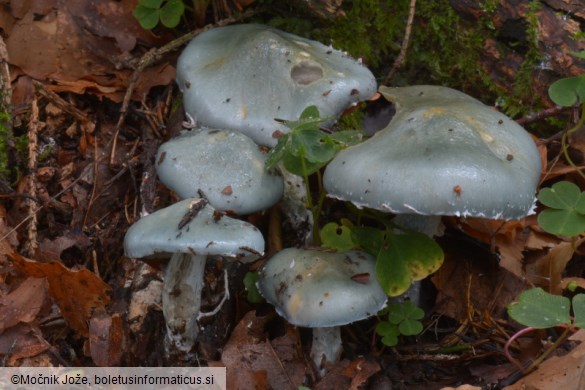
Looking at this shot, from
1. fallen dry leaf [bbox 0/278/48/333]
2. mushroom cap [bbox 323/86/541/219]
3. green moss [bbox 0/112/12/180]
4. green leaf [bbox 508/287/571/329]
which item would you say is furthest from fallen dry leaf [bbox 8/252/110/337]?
green leaf [bbox 508/287/571/329]

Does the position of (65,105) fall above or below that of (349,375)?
above

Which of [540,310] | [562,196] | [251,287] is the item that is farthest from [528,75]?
[251,287]

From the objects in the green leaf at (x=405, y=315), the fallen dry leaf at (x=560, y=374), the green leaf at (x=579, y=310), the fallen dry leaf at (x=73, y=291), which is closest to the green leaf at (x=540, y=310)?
the green leaf at (x=579, y=310)

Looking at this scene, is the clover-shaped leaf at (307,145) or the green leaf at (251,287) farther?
the green leaf at (251,287)

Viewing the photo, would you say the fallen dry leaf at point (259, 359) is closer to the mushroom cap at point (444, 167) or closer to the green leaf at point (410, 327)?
the green leaf at point (410, 327)

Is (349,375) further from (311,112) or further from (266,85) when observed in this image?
(266,85)

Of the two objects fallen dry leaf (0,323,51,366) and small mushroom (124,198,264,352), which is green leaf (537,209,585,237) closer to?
small mushroom (124,198,264,352)
